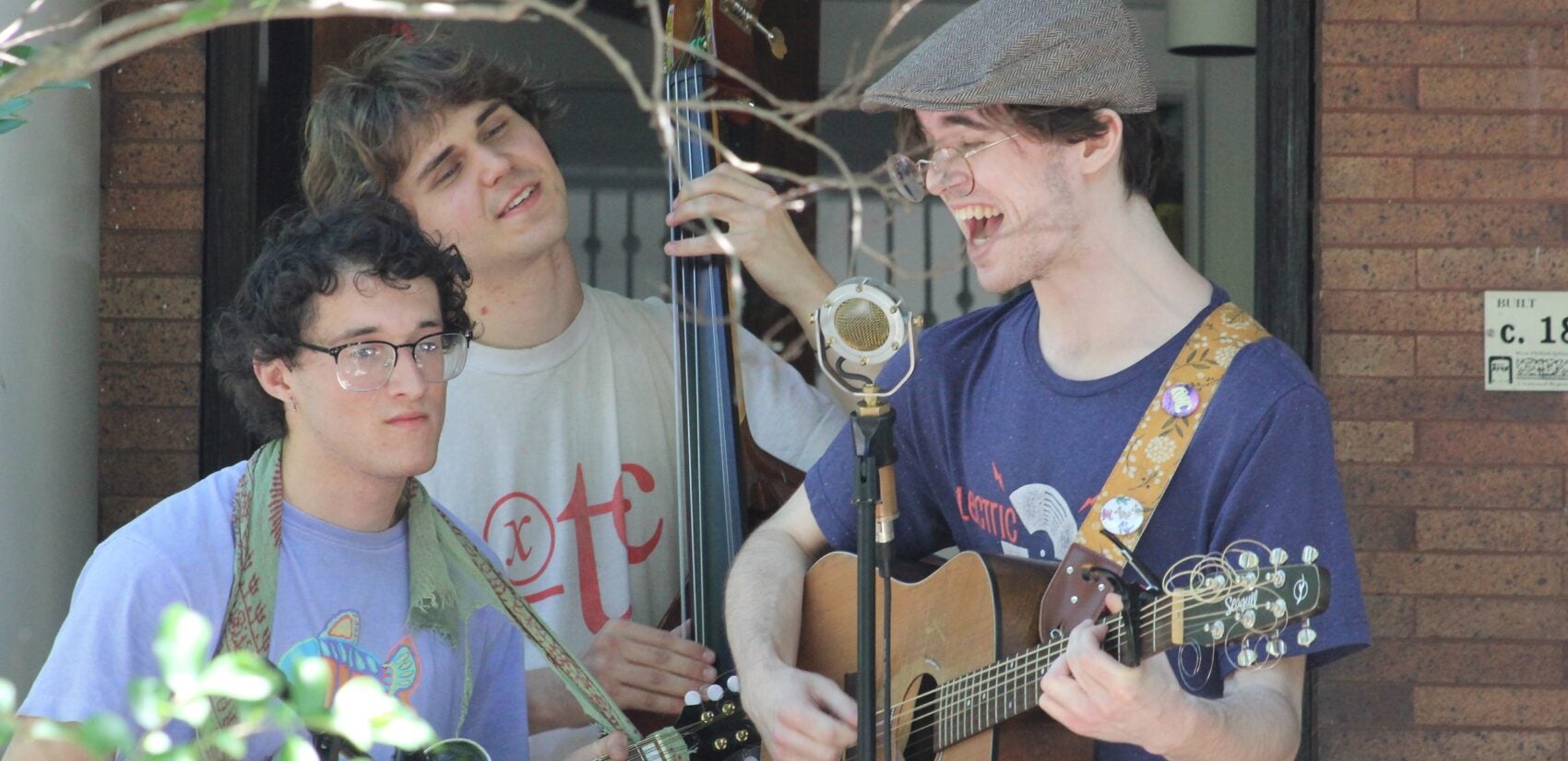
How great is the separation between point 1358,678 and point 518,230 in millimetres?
2049

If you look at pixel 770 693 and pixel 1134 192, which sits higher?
pixel 1134 192

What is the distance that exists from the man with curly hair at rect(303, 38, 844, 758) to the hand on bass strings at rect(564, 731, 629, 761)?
12.0 inches

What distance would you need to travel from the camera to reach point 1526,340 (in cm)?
368

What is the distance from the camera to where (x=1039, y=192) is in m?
2.35

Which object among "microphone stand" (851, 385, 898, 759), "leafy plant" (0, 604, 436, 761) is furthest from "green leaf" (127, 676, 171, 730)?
"microphone stand" (851, 385, 898, 759)

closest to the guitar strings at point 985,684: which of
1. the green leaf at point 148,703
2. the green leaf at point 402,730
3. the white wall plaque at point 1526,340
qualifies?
the green leaf at point 402,730

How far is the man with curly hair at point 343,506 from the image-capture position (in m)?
2.33

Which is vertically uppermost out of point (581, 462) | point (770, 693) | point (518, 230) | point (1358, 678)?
point (518, 230)

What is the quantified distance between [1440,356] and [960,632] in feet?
6.05

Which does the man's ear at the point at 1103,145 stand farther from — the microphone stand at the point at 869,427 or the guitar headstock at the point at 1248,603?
the guitar headstock at the point at 1248,603

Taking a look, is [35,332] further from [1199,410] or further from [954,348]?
[1199,410]

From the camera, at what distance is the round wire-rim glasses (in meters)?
2.37

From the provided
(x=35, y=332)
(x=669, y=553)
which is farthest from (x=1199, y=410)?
(x=35, y=332)

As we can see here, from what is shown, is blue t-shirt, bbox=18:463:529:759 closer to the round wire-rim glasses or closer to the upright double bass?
the upright double bass
